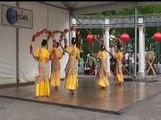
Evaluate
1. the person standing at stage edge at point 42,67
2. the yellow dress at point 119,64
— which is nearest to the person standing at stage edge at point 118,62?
the yellow dress at point 119,64

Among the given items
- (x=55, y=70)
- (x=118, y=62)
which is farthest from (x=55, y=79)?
(x=118, y=62)

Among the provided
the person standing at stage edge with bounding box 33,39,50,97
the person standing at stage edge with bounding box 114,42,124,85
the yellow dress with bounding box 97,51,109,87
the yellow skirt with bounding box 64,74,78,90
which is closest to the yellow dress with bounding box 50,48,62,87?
the yellow dress with bounding box 97,51,109,87

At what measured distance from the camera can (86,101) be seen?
7.59 metres

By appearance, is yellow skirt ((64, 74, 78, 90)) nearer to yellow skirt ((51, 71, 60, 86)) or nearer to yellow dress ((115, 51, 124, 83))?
yellow skirt ((51, 71, 60, 86))

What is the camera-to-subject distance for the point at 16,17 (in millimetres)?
11500

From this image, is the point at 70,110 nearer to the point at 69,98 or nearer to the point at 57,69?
the point at 69,98

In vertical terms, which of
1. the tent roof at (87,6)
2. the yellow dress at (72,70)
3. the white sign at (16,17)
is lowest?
the yellow dress at (72,70)

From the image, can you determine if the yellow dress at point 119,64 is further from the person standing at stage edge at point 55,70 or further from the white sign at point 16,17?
the white sign at point 16,17

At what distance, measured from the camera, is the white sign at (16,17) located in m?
11.1

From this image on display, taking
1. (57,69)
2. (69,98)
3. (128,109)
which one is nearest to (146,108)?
(128,109)

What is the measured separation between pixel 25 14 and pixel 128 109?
266 inches

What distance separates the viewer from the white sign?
1106 centimetres

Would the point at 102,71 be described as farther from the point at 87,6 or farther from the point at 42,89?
the point at 87,6

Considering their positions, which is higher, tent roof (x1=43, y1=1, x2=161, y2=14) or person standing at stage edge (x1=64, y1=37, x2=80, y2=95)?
tent roof (x1=43, y1=1, x2=161, y2=14)
